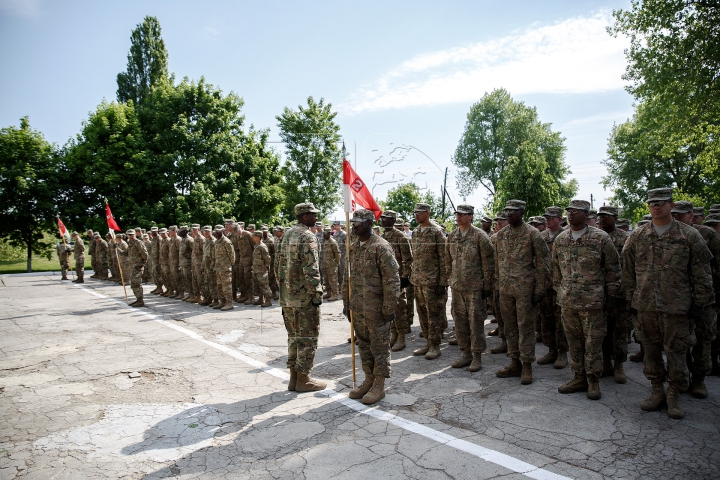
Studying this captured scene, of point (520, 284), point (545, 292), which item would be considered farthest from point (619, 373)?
point (520, 284)

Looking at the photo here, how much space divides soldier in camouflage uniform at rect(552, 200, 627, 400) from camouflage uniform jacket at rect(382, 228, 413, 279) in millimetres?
3355

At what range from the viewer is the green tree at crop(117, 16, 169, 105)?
37.8m

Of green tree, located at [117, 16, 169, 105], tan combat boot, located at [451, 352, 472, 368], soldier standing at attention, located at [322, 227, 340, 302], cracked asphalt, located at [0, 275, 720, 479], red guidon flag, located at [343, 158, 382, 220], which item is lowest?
cracked asphalt, located at [0, 275, 720, 479]

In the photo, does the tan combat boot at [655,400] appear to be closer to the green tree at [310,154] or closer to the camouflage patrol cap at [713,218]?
the camouflage patrol cap at [713,218]

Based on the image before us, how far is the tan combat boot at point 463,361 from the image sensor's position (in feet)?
22.1

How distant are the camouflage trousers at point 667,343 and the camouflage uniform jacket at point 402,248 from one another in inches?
165

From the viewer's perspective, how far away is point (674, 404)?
15.6 ft

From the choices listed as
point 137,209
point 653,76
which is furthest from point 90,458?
point 137,209

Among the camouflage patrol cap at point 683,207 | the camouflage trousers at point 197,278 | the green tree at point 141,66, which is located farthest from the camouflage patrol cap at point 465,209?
the green tree at point 141,66

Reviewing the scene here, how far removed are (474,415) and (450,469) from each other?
1298mm

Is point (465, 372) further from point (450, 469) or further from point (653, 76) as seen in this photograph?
point (653, 76)

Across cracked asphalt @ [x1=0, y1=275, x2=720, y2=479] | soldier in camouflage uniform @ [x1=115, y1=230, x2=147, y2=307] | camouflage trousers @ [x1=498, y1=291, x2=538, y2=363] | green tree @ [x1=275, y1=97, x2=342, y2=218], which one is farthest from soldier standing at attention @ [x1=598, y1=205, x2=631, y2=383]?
green tree @ [x1=275, y1=97, x2=342, y2=218]

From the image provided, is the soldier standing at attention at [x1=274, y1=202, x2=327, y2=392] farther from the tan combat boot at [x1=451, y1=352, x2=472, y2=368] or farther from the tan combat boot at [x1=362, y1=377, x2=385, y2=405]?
the tan combat boot at [x1=451, y1=352, x2=472, y2=368]

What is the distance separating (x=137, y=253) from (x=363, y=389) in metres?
10.8
